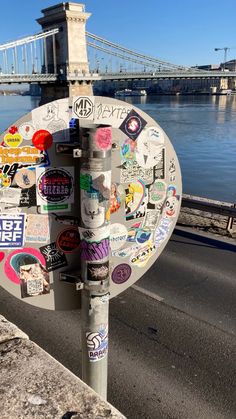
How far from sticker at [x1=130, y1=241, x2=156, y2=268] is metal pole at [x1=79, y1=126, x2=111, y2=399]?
32cm

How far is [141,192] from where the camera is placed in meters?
2.19

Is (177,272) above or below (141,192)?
below

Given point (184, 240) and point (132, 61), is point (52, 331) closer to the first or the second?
point (184, 240)

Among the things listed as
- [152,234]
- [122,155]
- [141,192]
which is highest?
[122,155]

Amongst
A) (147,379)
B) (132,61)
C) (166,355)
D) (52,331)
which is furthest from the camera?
(132,61)

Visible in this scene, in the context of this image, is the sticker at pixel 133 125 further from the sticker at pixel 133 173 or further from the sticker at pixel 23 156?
the sticker at pixel 23 156

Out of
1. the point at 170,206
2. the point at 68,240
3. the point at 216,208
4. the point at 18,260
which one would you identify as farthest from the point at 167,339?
the point at 216,208

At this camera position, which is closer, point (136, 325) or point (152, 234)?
point (152, 234)

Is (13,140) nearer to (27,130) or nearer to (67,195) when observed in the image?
(27,130)

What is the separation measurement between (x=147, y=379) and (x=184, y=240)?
4693mm

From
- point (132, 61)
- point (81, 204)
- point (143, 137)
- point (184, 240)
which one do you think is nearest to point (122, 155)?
point (143, 137)

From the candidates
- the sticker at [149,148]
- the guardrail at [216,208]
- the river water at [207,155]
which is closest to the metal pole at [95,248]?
the sticker at [149,148]

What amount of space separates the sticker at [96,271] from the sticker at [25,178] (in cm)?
49

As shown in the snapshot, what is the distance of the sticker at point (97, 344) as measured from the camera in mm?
2104
